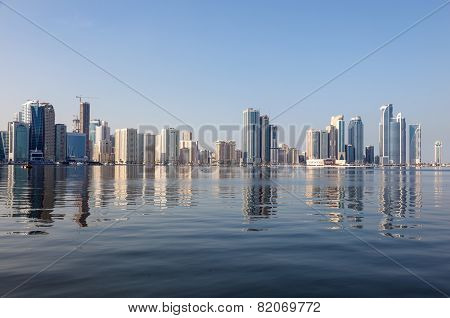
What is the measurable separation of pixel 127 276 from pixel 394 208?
33.6 meters

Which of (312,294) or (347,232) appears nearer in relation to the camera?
(312,294)

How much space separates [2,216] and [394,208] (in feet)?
115

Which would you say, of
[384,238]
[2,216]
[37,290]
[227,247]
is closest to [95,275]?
[37,290]

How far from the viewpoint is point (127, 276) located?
16094mm

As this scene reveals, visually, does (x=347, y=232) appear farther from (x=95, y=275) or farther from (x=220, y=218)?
(x=95, y=275)

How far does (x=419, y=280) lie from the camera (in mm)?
15820

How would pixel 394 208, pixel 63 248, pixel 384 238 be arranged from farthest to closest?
pixel 394 208, pixel 384 238, pixel 63 248

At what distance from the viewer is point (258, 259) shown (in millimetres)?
19109
